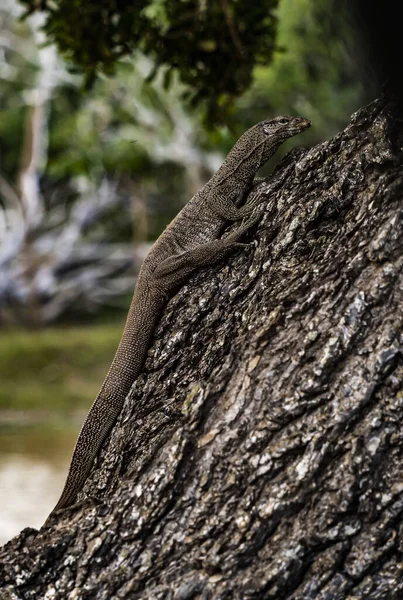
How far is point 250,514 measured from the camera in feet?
5.80

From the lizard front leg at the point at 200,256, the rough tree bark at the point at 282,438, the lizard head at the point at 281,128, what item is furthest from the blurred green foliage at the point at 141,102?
the rough tree bark at the point at 282,438

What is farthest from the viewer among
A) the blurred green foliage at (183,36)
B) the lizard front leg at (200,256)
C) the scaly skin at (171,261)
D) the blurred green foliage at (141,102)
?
the blurred green foliage at (141,102)

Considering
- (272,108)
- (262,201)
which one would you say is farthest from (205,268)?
(272,108)

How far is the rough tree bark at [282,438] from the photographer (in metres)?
1.70

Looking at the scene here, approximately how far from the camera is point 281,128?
310cm

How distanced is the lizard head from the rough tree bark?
3.16ft

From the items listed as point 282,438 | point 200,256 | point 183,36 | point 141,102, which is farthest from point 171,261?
point 141,102

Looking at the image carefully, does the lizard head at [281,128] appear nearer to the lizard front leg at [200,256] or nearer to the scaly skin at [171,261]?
the scaly skin at [171,261]

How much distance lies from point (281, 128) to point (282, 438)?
1646mm

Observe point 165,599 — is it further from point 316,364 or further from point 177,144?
point 177,144

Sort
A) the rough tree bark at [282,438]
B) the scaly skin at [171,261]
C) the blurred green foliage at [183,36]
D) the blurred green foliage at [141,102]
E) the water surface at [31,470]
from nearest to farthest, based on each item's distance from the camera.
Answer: the rough tree bark at [282,438] → the scaly skin at [171,261] → the blurred green foliage at [183,36] → the blurred green foliage at [141,102] → the water surface at [31,470]

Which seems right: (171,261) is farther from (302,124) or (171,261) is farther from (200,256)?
(302,124)

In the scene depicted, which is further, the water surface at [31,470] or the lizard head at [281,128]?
the water surface at [31,470]

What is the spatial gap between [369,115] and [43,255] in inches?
530
